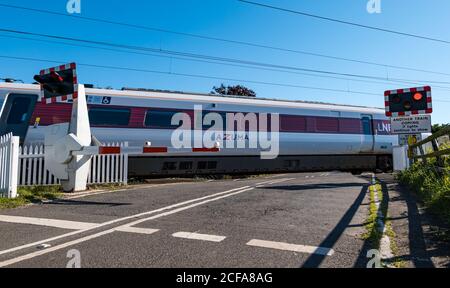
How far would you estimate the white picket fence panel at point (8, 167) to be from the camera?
717 cm

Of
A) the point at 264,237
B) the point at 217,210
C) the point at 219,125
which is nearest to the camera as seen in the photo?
the point at 264,237

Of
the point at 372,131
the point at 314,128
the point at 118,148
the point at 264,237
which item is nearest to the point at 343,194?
the point at 264,237

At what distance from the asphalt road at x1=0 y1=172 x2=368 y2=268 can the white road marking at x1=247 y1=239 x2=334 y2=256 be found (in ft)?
0.03

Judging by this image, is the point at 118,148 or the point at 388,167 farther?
the point at 388,167

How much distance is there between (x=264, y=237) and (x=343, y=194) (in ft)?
13.3

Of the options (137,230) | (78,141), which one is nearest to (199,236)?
(137,230)

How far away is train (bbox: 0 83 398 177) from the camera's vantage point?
10727 millimetres

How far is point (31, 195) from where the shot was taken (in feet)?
24.7

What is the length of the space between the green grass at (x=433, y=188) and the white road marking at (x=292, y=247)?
6.62 feet

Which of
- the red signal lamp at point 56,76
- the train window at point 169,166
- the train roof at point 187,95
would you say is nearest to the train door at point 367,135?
the train roof at point 187,95

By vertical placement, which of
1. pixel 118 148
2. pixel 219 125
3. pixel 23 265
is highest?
pixel 219 125

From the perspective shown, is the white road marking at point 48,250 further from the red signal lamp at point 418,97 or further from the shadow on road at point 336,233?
the red signal lamp at point 418,97
